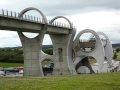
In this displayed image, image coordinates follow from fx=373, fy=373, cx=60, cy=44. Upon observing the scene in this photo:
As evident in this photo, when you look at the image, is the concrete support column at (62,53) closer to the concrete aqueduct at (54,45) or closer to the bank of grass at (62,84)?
the concrete aqueduct at (54,45)

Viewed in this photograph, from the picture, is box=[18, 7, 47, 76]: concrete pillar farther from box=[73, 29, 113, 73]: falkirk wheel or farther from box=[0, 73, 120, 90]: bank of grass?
box=[0, 73, 120, 90]: bank of grass

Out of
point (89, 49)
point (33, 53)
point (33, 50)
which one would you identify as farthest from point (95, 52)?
point (33, 50)

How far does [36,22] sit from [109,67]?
48107 mm

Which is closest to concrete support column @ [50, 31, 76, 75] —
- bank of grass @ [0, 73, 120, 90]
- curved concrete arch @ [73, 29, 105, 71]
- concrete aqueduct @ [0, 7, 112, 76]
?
concrete aqueduct @ [0, 7, 112, 76]

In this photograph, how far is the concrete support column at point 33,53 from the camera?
76.0 meters

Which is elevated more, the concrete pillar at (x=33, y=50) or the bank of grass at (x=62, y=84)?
the concrete pillar at (x=33, y=50)

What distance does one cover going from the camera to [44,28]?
247 feet

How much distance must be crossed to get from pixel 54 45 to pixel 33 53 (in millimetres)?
16648

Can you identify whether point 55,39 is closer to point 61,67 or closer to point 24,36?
point 61,67

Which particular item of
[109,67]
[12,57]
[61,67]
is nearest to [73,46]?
[61,67]

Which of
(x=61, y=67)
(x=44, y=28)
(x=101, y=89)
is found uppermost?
(x=44, y=28)

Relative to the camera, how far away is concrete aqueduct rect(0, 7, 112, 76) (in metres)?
66.3

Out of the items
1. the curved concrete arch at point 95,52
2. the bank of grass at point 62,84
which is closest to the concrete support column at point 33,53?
the curved concrete arch at point 95,52

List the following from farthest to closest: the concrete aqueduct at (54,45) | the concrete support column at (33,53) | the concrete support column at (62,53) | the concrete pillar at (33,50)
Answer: the concrete support column at (62,53), the concrete support column at (33,53), the concrete pillar at (33,50), the concrete aqueduct at (54,45)
